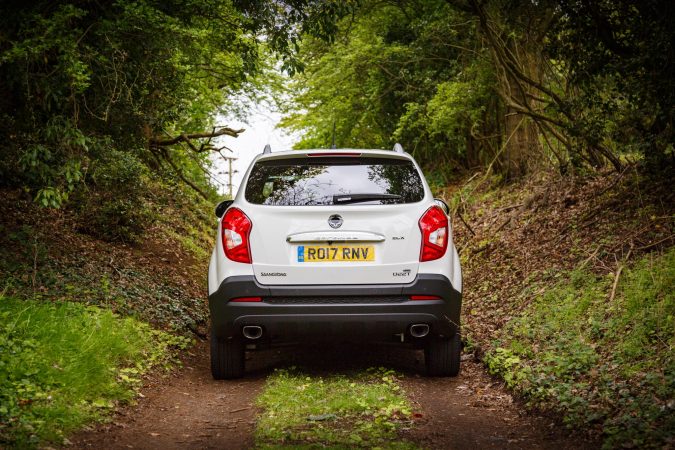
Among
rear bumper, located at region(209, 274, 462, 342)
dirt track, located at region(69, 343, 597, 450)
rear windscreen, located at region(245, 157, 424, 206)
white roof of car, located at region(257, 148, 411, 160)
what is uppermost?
white roof of car, located at region(257, 148, 411, 160)

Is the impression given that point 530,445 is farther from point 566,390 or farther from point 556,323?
point 556,323

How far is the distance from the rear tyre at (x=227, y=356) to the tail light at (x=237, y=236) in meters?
0.90

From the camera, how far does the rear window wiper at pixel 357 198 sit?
222 inches

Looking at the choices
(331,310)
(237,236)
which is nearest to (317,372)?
(331,310)

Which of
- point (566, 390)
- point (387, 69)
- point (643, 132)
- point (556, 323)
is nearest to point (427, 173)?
point (387, 69)

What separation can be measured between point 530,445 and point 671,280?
2.65 metres

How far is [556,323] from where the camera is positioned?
659 cm

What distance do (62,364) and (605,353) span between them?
13.8ft

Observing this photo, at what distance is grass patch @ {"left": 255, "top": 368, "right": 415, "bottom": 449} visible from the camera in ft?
14.2

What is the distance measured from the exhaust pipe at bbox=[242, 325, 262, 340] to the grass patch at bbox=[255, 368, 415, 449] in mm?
467

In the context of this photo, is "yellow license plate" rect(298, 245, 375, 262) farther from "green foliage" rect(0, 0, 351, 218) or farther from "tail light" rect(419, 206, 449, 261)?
"green foliage" rect(0, 0, 351, 218)

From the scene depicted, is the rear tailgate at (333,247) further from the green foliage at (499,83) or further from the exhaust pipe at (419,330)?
the green foliage at (499,83)

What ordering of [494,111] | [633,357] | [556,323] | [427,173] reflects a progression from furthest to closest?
[427,173]
[494,111]
[556,323]
[633,357]

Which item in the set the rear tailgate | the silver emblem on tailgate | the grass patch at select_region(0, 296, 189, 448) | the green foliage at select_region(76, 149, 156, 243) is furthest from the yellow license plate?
the green foliage at select_region(76, 149, 156, 243)
